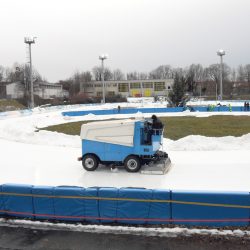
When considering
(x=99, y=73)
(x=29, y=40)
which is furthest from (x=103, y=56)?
(x=99, y=73)

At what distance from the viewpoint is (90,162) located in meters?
11.6

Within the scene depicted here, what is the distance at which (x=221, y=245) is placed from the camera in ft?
19.9

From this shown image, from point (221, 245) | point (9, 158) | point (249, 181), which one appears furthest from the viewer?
point (9, 158)

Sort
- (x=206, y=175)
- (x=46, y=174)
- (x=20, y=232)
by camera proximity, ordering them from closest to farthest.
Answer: (x=20, y=232), (x=206, y=175), (x=46, y=174)

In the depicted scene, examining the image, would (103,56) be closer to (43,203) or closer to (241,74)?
(43,203)

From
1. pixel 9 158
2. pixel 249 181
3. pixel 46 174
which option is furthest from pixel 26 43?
pixel 249 181

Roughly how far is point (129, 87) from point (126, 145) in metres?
109

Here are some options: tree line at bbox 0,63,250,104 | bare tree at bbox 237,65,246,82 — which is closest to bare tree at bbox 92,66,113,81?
tree line at bbox 0,63,250,104

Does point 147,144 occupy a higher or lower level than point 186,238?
higher

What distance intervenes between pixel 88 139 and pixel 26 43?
139 ft

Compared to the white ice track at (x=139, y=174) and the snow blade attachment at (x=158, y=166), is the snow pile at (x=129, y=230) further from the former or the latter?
the snow blade attachment at (x=158, y=166)

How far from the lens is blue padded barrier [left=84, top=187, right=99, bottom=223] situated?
Result: 7262mm

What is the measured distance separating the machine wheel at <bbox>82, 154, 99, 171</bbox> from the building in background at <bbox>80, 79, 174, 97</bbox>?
102830mm

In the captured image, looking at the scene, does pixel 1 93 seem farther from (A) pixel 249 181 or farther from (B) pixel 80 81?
(A) pixel 249 181
